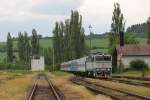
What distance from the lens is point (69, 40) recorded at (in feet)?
386

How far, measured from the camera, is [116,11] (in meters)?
105

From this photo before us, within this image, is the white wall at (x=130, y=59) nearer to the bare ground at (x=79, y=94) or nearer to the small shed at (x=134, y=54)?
the small shed at (x=134, y=54)

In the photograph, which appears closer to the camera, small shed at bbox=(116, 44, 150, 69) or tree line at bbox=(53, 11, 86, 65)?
small shed at bbox=(116, 44, 150, 69)

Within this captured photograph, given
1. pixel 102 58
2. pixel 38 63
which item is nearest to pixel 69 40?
pixel 38 63

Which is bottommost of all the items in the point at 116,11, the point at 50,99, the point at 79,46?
the point at 50,99

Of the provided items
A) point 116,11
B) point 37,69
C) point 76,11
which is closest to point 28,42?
point 37,69

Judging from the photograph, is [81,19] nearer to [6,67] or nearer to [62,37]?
[62,37]

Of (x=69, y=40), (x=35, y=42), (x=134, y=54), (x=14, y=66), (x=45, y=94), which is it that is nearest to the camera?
(x=45, y=94)

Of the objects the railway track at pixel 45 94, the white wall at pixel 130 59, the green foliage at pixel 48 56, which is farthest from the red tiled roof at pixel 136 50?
the green foliage at pixel 48 56

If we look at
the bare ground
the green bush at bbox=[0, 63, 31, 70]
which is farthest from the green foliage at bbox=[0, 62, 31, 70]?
the bare ground

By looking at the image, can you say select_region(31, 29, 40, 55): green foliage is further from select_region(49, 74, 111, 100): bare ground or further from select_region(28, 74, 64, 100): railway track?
select_region(49, 74, 111, 100): bare ground

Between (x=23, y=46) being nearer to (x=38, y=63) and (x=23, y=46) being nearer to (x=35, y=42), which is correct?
(x=35, y=42)

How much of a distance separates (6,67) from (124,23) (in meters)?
68.6

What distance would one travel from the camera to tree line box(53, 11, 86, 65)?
108562 millimetres
